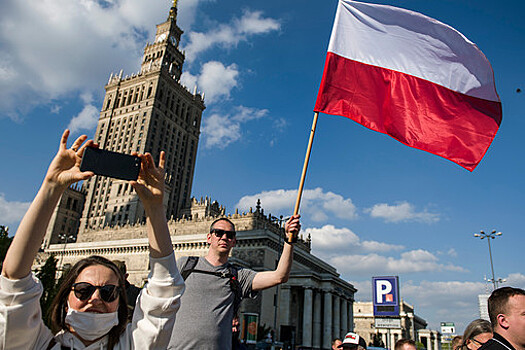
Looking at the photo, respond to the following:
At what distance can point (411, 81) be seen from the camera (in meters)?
6.95

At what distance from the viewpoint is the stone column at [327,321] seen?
169ft

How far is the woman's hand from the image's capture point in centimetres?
232

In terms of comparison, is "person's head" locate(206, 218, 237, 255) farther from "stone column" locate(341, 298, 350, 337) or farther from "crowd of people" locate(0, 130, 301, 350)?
"stone column" locate(341, 298, 350, 337)

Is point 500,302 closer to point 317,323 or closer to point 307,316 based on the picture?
point 307,316

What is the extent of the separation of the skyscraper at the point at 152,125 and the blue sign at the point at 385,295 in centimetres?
5166

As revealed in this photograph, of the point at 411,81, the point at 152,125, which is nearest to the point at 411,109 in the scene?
the point at 411,81

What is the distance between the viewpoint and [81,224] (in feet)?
251

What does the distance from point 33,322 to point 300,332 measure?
55858 millimetres

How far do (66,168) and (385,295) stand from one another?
29105 millimetres

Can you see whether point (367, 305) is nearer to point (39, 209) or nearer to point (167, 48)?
point (167, 48)

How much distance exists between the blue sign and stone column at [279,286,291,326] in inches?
918

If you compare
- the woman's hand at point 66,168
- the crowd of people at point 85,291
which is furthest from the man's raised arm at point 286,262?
the woman's hand at point 66,168

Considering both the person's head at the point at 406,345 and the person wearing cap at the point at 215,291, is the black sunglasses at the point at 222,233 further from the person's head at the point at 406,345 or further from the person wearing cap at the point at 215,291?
the person's head at the point at 406,345

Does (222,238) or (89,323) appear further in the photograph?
(222,238)
